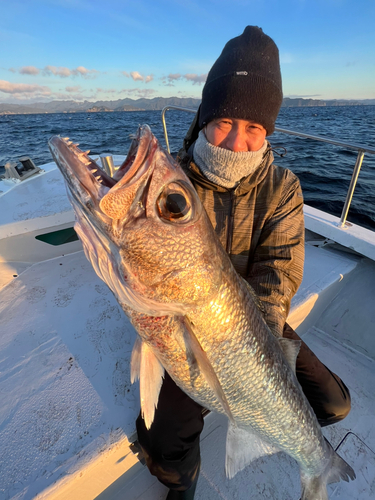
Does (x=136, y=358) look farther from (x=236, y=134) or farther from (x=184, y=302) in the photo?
(x=236, y=134)

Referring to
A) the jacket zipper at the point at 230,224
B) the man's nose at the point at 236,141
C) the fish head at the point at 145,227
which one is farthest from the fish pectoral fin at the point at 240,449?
the man's nose at the point at 236,141

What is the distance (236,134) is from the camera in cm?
221

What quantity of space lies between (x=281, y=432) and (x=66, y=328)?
2.40 meters

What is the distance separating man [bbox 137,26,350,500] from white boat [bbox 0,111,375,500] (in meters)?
0.36

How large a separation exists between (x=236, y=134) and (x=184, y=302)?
153 cm

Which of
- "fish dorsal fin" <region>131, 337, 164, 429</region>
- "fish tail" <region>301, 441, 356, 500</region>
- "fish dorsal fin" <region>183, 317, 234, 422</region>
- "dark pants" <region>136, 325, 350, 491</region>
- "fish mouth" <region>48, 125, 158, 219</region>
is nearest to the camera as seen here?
"fish mouth" <region>48, 125, 158, 219</region>

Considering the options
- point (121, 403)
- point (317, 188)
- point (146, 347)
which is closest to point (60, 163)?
point (146, 347)

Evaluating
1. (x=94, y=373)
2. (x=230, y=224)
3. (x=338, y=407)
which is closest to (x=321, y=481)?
(x=338, y=407)

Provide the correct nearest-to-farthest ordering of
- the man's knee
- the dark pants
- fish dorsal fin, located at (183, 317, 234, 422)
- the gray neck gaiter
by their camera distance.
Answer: fish dorsal fin, located at (183, 317, 234, 422) → the dark pants → the gray neck gaiter → the man's knee

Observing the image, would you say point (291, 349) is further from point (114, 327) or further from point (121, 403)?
point (114, 327)

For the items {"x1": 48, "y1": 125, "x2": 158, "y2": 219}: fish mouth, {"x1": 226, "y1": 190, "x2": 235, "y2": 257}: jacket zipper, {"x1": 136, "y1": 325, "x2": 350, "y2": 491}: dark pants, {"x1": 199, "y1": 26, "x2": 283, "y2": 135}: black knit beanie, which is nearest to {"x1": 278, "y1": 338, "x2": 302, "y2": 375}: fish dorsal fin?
{"x1": 136, "y1": 325, "x2": 350, "y2": 491}: dark pants

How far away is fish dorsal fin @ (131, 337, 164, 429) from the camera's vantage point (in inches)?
66.4

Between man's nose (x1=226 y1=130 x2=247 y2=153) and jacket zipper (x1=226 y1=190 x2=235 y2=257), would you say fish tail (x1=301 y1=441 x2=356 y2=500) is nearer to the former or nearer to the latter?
jacket zipper (x1=226 y1=190 x2=235 y2=257)

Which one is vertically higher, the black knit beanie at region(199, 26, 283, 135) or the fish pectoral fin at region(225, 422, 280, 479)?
the black knit beanie at region(199, 26, 283, 135)
